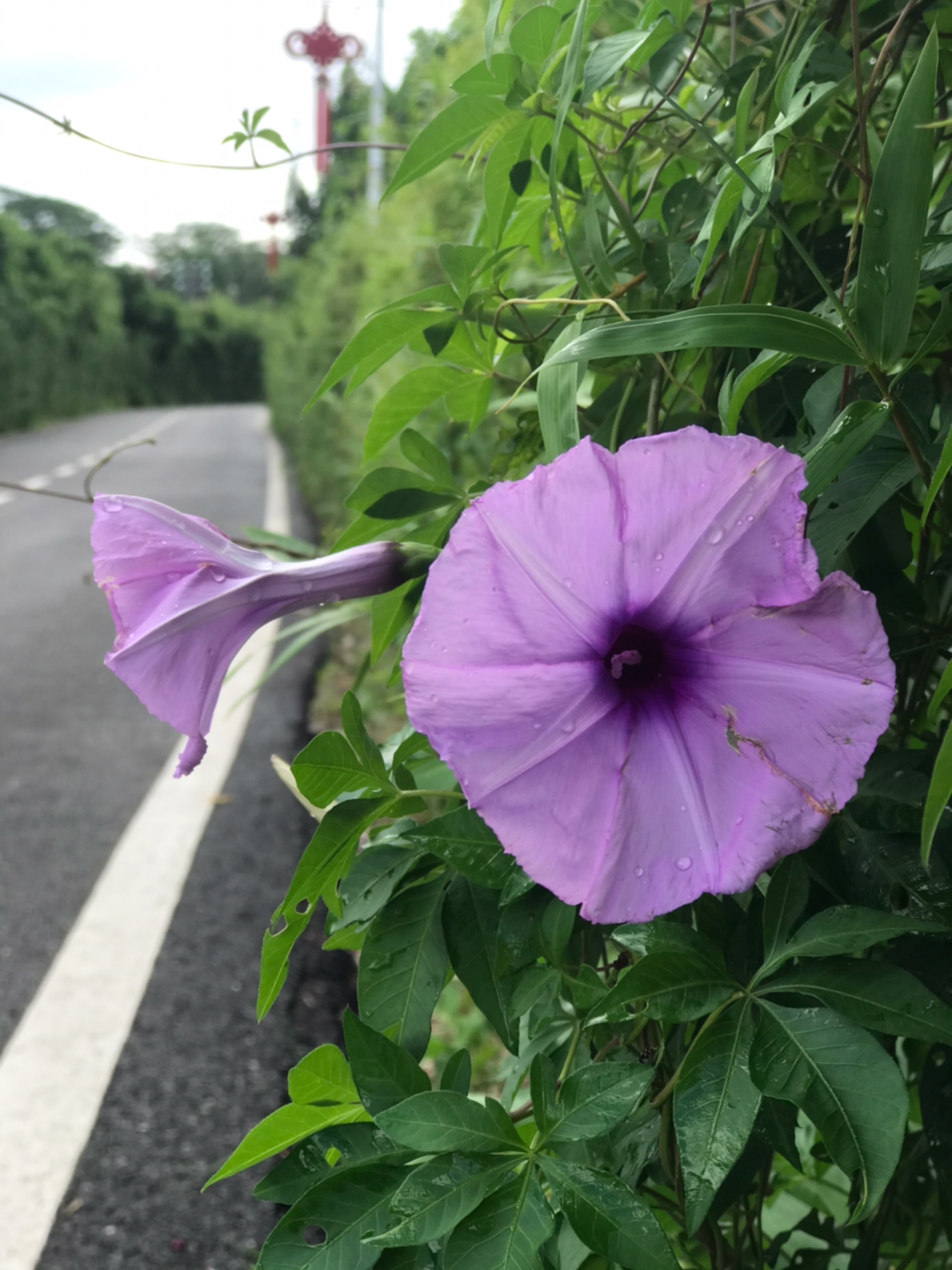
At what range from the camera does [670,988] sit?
52 centimetres

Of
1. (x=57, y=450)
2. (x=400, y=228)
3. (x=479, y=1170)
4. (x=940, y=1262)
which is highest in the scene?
(x=400, y=228)

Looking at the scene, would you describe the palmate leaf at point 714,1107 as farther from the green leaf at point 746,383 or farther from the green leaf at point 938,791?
the green leaf at point 746,383

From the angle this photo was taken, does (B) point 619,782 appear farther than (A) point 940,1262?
No

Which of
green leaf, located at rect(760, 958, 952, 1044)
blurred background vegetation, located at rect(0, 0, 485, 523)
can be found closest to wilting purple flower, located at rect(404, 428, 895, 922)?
green leaf, located at rect(760, 958, 952, 1044)

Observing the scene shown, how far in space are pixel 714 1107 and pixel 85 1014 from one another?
2.42 meters

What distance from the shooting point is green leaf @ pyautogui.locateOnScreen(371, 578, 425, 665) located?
760 mm

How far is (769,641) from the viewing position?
0.47 meters

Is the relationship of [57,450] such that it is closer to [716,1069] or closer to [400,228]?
Result: [400,228]

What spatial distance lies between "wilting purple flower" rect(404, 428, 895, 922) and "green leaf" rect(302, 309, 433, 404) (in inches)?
10.3

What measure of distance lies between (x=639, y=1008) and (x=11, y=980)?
8.37 feet

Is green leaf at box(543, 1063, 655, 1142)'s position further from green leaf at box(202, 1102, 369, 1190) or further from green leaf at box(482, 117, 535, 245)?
green leaf at box(482, 117, 535, 245)

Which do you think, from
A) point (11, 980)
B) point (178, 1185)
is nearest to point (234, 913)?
point (11, 980)

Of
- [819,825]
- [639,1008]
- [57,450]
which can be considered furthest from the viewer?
[57,450]

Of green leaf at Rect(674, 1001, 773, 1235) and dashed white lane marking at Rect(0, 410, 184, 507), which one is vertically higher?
green leaf at Rect(674, 1001, 773, 1235)
